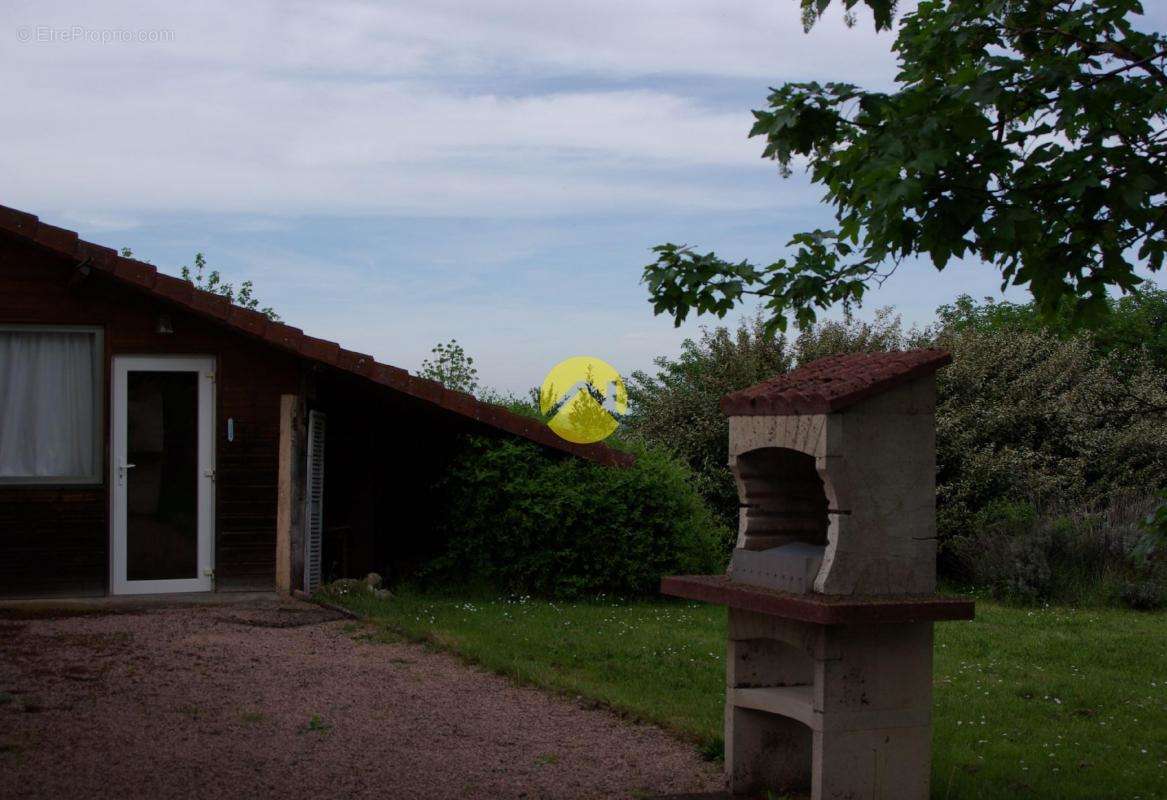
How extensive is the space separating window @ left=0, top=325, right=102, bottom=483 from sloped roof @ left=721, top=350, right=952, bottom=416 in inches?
284

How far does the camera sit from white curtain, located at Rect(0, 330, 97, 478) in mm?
10852

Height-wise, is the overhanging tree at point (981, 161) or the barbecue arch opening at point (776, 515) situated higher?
the overhanging tree at point (981, 161)

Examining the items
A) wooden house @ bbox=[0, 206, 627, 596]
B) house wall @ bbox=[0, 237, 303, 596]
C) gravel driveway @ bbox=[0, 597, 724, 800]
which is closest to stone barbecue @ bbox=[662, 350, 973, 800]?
gravel driveway @ bbox=[0, 597, 724, 800]

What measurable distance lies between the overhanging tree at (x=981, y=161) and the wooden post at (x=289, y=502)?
17.5 feet

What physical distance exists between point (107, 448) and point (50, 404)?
66 cm

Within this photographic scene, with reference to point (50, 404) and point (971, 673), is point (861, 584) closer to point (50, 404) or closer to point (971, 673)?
point (971, 673)

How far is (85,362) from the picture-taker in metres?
11.0

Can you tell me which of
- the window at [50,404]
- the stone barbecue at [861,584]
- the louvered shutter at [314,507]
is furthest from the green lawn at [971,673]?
the window at [50,404]

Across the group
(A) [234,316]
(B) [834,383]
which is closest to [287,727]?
(B) [834,383]

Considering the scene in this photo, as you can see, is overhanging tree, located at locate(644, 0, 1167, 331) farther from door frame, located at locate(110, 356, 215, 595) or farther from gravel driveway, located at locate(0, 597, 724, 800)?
door frame, located at locate(110, 356, 215, 595)

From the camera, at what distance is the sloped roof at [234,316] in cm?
1038

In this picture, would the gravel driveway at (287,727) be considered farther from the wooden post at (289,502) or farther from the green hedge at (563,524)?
the green hedge at (563,524)

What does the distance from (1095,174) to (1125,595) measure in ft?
28.2

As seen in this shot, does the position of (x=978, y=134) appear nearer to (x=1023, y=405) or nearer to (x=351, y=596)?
(x=351, y=596)
